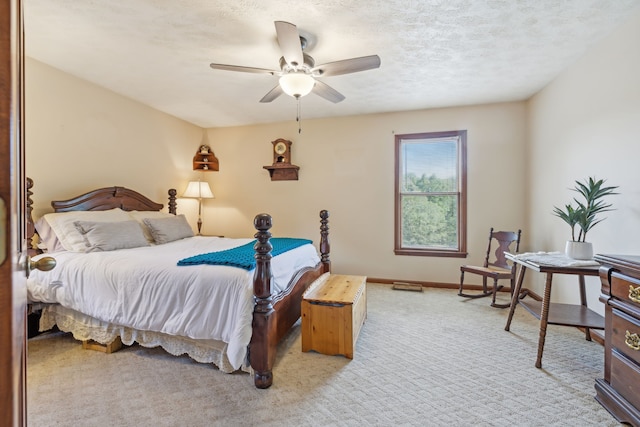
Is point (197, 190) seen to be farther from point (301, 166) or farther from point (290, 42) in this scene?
point (290, 42)

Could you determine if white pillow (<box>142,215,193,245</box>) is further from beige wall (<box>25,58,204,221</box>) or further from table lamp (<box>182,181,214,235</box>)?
table lamp (<box>182,181,214,235</box>)

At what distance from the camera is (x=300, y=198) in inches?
184

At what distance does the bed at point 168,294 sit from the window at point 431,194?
6.49ft

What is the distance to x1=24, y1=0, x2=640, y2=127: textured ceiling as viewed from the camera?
2.01 metres

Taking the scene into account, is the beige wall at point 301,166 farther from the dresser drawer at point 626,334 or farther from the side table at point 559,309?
the dresser drawer at point 626,334

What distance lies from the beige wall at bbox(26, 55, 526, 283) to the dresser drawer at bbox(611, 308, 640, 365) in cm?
237

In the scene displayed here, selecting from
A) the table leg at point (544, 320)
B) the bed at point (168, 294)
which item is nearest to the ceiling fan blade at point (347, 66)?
the bed at point (168, 294)

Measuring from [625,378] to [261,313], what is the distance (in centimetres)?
207

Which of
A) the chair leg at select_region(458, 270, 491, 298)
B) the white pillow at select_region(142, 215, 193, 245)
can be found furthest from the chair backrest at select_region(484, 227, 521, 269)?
the white pillow at select_region(142, 215, 193, 245)

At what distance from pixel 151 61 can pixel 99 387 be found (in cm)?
273

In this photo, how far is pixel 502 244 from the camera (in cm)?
364

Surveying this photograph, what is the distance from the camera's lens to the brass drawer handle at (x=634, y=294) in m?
1.50

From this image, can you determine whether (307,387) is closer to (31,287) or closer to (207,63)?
(31,287)

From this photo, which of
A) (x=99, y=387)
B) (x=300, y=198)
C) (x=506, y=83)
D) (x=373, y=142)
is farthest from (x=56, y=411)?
(x=506, y=83)
